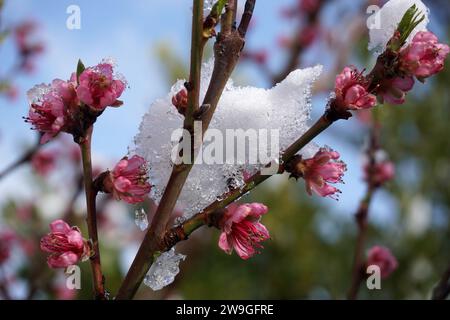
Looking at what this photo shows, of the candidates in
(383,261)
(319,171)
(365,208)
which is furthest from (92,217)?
(365,208)

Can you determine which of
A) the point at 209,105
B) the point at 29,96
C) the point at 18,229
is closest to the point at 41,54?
the point at 18,229

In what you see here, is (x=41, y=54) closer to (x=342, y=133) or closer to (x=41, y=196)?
(x=41, y=196)

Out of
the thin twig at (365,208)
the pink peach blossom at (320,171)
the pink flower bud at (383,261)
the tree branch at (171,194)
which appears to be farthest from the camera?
the thin twig at (365,208)

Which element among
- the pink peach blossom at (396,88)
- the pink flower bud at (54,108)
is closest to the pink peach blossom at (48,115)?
the pink flower bud at (54,108)

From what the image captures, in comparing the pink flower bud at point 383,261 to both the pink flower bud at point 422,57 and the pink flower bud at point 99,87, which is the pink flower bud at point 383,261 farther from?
the pink flower bud at point 99,87

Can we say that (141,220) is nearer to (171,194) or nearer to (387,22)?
(171,194)

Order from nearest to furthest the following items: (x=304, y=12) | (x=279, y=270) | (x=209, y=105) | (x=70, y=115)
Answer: (x=209, y=105) → (x=70, y=115) → (x=304, y=12) → (x=279, y=270)
